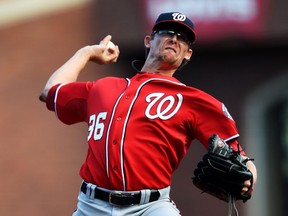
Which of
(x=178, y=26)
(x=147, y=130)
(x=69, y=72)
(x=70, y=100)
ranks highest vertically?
(x=178, y=26)

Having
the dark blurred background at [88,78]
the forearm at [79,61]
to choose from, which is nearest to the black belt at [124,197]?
the forearm at [79,61]

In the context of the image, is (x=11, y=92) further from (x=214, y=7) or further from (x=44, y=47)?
(x=214, y=7)

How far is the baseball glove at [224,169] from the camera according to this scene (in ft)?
13.5

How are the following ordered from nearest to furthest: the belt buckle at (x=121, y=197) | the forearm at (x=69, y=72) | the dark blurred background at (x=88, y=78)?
1. the belt buckle at (x=121, y=197)
2. the forearm at (x=69, y=72)
3. the dark blurred background at (x=88, y=78)

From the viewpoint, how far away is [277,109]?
35.0ft

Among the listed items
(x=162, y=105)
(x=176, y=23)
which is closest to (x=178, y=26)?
(x=176, y=23)

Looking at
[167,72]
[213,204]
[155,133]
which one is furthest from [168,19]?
[213,204]

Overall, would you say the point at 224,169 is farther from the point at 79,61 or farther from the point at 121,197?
the point at 79,61

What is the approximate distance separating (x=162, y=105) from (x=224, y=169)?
0.52m

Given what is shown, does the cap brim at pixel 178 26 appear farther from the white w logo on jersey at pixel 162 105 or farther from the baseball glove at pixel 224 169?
the baseball glove at pixel 224 169

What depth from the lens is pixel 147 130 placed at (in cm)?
439

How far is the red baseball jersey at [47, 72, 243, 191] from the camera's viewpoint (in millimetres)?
4336

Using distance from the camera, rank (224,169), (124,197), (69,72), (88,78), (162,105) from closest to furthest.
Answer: (224,169) → (124,197) → (162,105) → (69,72) → (88,78)

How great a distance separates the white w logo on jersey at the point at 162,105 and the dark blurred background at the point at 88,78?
5.53 metres
